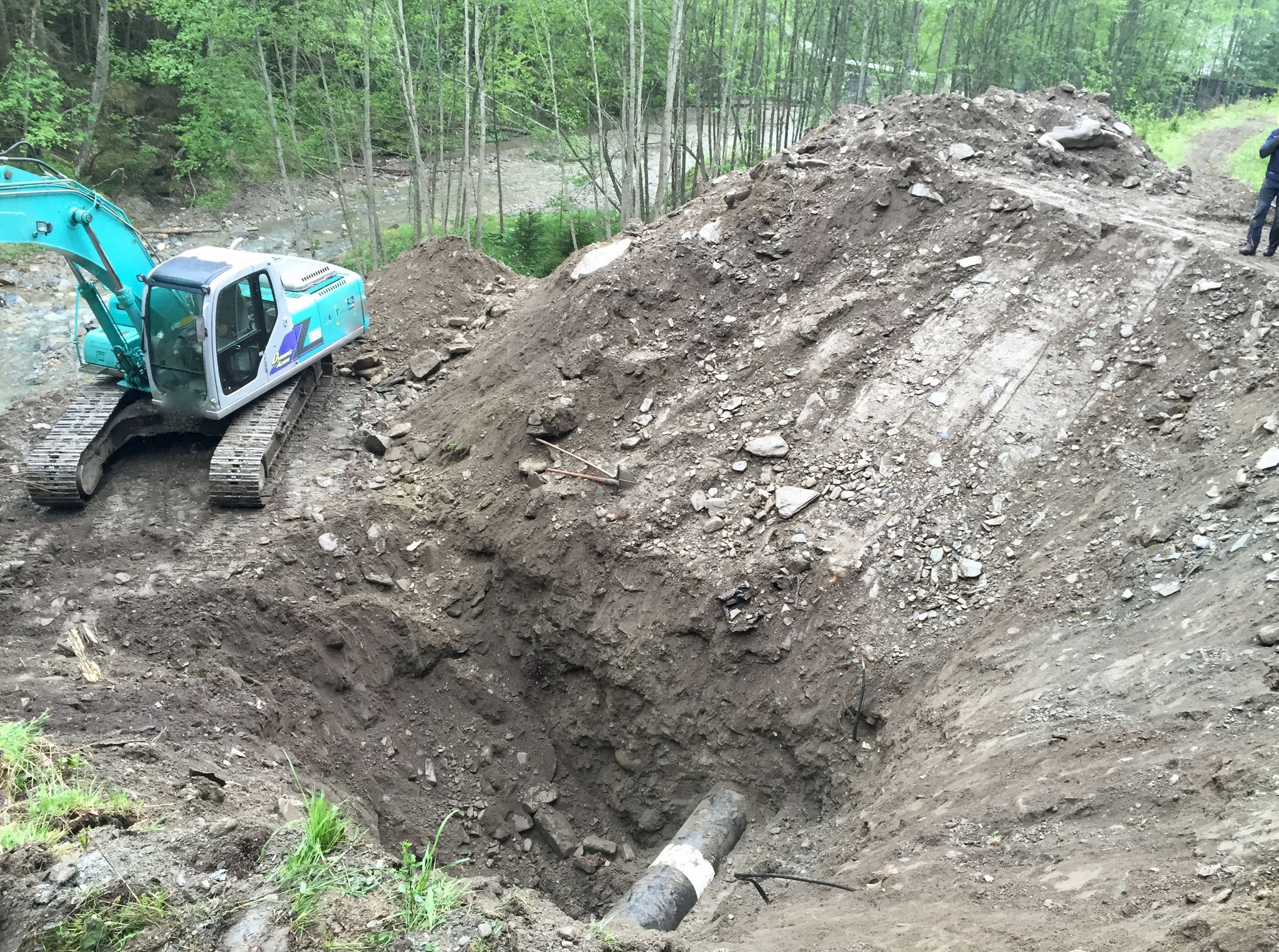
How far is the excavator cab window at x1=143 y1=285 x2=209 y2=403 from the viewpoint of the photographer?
318 inches

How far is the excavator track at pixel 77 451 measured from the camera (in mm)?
7934

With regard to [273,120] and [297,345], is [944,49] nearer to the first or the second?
[273,120]

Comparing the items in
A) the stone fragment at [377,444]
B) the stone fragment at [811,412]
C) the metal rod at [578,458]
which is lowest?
the stone fragment at [377,444]

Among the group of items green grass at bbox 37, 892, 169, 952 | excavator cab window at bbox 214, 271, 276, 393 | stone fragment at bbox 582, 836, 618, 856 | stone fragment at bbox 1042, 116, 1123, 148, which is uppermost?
stone fragment at bbox 1042, 116, 1123, 148

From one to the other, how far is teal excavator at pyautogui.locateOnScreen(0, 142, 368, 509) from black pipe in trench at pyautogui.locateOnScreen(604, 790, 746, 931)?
4933mm

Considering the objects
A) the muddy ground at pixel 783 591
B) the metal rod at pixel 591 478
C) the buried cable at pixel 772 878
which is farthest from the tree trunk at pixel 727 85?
the buried cable at pixel 772 878

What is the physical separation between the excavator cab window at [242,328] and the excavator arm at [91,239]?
36.7 inches

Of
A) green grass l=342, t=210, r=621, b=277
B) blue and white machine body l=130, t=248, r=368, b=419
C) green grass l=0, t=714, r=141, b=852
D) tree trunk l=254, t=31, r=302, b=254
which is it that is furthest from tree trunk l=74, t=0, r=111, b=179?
green grass l=0, t=714, r=141, b=852

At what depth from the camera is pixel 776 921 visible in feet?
15.7

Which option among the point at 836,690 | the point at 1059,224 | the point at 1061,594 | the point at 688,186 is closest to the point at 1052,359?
the point at 1059,224

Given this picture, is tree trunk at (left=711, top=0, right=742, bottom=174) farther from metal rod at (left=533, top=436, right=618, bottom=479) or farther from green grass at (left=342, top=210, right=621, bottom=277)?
metal rod at (left=533, top=436, right=618, bottom=479)

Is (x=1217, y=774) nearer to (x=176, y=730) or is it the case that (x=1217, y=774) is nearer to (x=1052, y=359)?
(x=1052, y=359)

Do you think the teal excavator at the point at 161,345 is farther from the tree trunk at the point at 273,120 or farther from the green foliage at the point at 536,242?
the green foliage at the point at 536,242

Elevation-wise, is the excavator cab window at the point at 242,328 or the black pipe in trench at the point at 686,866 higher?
the excavator cab window at the point at 242,328
